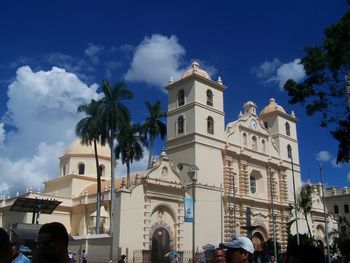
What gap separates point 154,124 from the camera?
149ft

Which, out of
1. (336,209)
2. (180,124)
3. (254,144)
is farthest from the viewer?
(336,209)

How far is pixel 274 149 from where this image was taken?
50.0m

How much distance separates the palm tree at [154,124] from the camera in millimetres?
45125

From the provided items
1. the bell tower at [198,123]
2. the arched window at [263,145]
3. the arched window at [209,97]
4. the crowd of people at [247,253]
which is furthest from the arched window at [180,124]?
the crowd of people at [247,253]

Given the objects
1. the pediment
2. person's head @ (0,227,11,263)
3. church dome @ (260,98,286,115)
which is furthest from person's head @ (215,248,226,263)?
church dome @ (260,98,286,115)

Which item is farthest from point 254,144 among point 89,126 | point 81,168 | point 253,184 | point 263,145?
point 81,168

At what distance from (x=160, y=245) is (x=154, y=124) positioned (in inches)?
534

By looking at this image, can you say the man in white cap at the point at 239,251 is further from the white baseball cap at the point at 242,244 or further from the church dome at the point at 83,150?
the church dome at the point at 83,150

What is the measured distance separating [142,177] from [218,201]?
8.77 m

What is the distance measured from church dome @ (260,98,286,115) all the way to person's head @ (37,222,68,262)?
5036 cm

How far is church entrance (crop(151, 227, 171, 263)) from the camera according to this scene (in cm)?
3556

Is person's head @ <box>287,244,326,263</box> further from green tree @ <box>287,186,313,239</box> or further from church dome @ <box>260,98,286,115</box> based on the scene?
church dome @ <box>260,98,286,115</box>

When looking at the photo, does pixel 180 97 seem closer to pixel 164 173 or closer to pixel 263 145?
pixel 164 173

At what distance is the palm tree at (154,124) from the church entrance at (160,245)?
1086 centimetres
